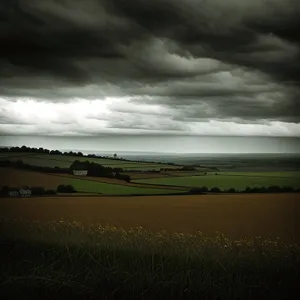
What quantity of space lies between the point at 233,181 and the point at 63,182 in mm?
1785

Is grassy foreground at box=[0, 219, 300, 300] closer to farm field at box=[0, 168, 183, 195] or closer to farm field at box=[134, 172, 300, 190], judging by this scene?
farm field at box=[0, 168, 183, 195]

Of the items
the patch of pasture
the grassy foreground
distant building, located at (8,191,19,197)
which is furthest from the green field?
distant building, located at (8,191,19,197)

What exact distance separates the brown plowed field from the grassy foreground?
0.09 metres

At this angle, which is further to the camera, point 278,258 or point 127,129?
point 127,129

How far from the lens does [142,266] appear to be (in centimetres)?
419

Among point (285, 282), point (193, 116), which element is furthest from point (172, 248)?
point (193, 116)

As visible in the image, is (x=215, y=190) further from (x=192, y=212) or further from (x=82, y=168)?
(x=82, y=168)

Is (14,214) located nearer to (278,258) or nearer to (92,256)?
(92,256)

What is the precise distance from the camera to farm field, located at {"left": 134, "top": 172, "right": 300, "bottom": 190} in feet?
14.5

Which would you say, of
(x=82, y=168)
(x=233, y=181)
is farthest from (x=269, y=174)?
(x=82, y=168)

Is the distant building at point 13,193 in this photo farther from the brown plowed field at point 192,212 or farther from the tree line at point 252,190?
the tree line at point 252,190

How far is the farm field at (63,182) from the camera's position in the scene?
4.61 m

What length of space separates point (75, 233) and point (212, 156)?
1.62 m

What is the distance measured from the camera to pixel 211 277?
12.9 feet
